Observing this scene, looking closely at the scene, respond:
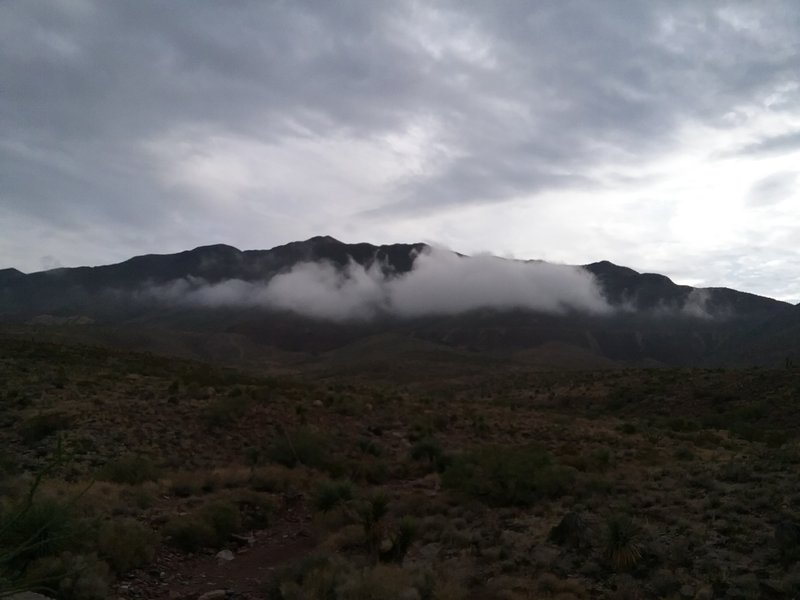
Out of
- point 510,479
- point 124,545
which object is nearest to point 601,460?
point 510,479

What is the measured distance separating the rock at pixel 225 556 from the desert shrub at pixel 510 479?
5.87 metres

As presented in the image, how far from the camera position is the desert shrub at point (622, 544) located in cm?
999

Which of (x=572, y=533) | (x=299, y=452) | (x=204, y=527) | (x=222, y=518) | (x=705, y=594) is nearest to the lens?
(x=705, y=594)

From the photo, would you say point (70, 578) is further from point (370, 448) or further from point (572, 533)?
point (370, 448)

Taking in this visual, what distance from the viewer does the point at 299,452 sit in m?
19.8

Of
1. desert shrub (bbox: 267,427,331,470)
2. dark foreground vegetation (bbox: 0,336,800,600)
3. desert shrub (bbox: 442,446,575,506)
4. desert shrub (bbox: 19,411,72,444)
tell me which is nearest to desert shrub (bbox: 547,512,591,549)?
dark foreground vegetation (bbox: 0,336,800,600)

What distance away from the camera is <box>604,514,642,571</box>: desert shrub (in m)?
9.99

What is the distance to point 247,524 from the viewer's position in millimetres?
14312

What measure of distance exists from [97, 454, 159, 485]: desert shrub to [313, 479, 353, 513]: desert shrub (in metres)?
4.77

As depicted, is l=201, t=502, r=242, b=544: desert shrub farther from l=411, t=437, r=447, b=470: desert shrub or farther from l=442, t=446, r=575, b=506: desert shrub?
l=411, t=437, r=447, b=470: desert shrub

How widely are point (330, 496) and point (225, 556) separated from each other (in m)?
2.98

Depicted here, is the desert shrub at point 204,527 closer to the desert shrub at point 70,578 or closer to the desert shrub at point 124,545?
the desert shrub at point 124,545

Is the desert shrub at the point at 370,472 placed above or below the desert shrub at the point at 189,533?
below

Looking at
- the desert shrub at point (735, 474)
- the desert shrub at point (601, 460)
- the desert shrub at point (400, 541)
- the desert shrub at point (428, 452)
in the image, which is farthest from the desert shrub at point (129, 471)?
the desert shrub at point (735, 474)
